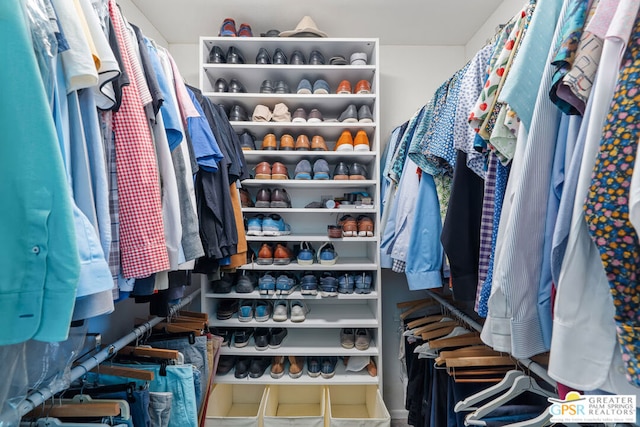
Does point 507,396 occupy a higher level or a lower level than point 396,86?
lower

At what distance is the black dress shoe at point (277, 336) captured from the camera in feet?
5.61

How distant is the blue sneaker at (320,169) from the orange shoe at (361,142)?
0.63ft

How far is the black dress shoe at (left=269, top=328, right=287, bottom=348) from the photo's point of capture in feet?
5.61

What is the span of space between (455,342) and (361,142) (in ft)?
3.55

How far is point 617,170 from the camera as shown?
40cm

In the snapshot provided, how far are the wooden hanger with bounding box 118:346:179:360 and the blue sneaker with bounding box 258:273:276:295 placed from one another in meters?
0.63

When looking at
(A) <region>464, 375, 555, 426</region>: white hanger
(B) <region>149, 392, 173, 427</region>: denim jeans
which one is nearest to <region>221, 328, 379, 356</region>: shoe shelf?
(B) <region>149, 392, 173, 427</region>: denim jeans

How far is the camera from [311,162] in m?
1.92

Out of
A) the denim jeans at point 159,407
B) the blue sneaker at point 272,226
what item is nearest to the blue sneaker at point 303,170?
the blue sneaker at point 272,226

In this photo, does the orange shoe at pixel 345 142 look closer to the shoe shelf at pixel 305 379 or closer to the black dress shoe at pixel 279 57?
the black dress shoe at pixel 279 57

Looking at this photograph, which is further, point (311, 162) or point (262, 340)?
point (311, 162)

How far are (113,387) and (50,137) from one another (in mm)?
769

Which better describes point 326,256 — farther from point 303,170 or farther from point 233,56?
point 233,56

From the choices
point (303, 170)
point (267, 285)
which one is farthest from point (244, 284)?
point (303, 170)
